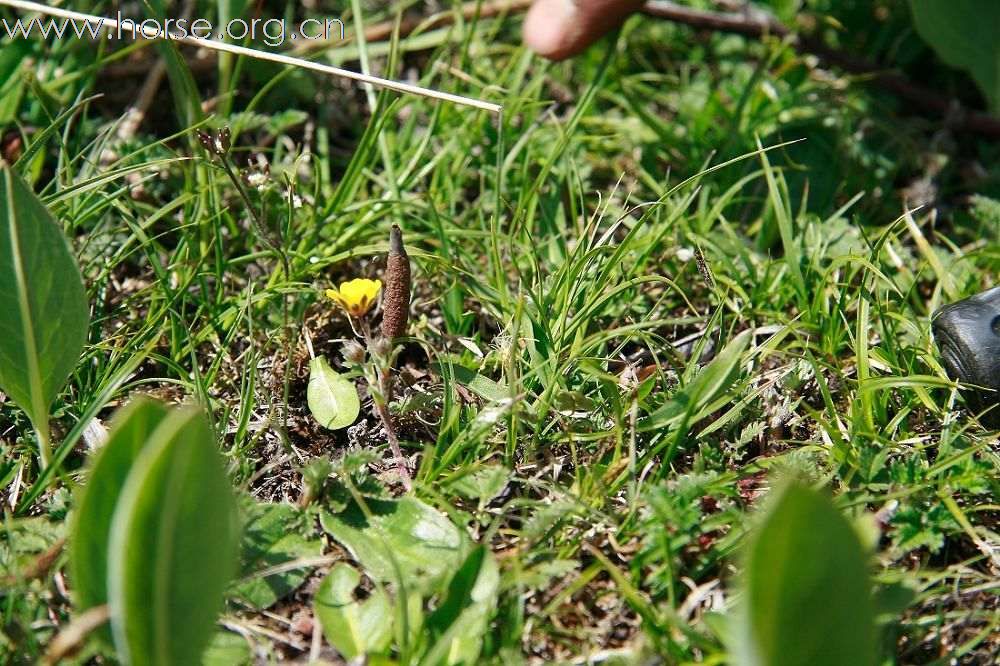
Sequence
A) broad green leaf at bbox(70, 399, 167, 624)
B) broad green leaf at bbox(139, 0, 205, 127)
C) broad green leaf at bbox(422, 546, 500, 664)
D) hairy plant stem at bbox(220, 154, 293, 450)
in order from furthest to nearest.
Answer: broad green leaf at bbox(139, 0, 205, 127) → hairy plant stem at bbox(220, 154, 293, 450) → broad green leaf at bbox(422, 546, 500, 664) → broad green leaf at bbox(70, 399, 167, 624)

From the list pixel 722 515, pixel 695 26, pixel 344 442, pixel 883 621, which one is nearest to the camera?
pixel 883 621

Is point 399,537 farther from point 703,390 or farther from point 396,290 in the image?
point 703,390

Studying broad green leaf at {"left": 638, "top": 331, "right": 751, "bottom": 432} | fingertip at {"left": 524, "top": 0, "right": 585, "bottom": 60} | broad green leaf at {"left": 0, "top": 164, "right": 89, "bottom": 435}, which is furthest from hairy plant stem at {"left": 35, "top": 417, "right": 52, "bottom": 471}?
fingertip at {"left": 524, "top": 0, "right": 585, "bottom": 60}

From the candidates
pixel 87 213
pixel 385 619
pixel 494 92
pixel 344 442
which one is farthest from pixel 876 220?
pixel 87 213

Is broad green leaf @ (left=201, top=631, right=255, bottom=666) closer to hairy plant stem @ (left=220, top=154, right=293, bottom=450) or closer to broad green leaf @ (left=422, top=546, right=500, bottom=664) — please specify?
broad green leaf @ (left=422, top=546, right=500, bottom=664)

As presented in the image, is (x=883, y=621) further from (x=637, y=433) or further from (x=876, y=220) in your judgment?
(x=876, y=220)

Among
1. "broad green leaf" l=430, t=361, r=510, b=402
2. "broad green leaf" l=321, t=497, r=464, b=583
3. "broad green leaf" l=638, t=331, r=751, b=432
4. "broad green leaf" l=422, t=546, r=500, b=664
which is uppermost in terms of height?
"broad green leaf" l=638, t=331, r=751, b=432
